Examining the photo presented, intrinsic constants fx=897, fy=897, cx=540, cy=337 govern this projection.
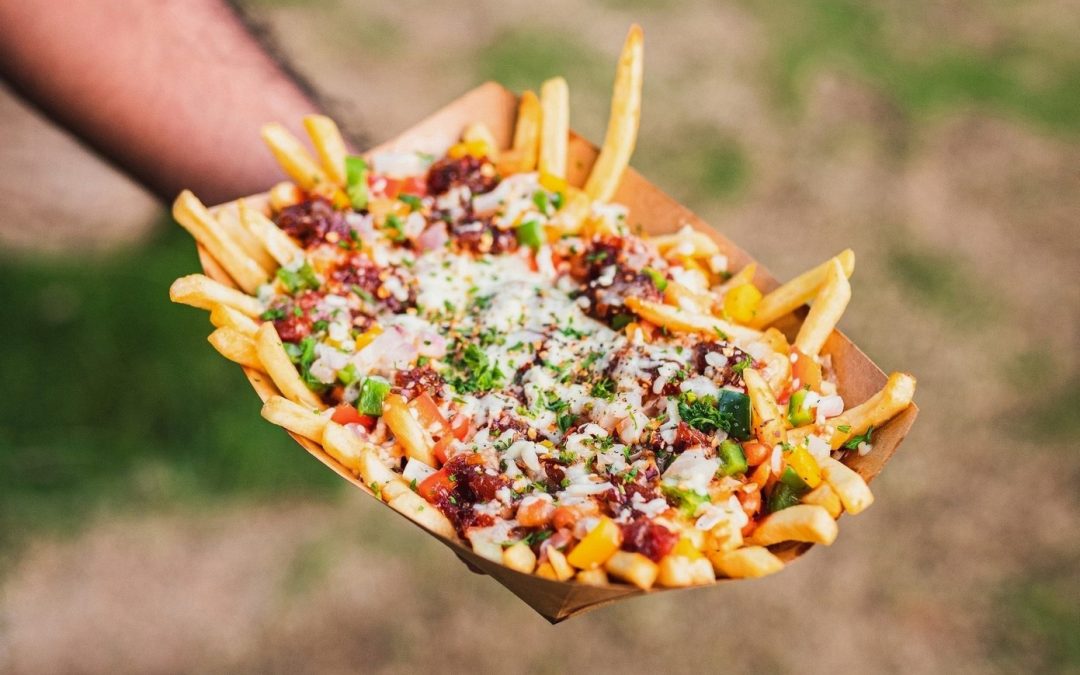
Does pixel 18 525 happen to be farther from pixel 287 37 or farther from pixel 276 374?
pixel 287 37

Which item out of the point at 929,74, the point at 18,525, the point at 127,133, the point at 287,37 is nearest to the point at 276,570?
the point at 18,525

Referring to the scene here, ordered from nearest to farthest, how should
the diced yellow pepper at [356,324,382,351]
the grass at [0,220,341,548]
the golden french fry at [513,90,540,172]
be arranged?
1. the diced yellow pepper at [356,324,382,351]
2. the golden french fry at [513,90,540,172]
3. the grass at [0,220,341,548]

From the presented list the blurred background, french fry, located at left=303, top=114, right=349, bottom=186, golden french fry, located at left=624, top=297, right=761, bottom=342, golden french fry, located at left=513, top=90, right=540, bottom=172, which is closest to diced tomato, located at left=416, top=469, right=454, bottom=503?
golden french fry, located at left=624, top=297, right=761, bottom=342

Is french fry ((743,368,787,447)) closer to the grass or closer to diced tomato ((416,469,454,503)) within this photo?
diced tomato ((416,469,454,503))

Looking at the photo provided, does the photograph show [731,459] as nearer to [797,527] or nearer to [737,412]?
[737,412]

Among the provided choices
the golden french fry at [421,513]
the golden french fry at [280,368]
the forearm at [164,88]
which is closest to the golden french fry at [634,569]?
the golden french fry at [421,513]

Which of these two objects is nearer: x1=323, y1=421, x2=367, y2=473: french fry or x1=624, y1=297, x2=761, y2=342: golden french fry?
x1=323, y1=421, x2=367, y2=473: french fry

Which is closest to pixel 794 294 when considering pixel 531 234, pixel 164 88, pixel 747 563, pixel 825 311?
pixel 825 311
